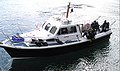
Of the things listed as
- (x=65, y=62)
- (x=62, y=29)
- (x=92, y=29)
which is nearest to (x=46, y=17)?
(x=92, y=29)

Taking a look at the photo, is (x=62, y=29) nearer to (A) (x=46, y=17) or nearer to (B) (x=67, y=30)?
(B) (x=67, y=30)

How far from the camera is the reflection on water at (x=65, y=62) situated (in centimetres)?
1933

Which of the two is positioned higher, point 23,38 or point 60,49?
point 23,38

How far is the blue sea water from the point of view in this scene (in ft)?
64.8

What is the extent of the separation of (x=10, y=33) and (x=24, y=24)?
148 inches

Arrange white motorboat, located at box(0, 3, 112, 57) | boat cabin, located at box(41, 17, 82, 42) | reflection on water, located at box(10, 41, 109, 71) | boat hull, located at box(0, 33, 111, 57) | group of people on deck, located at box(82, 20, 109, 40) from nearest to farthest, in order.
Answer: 1. boat hull, located at box(0, 33, 111, 57)
2. white motorboat, located at box(0, 3, 112, 57)
3. reflection on water, located at box(10, 41, 109, 71)
4. boat cabin, located at box(41, 17, 82, 42)
5. group of people on deck, located at box(82, 20, 109, 40)

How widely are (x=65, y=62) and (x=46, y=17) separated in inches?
500

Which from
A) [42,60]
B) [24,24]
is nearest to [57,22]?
[42,60]

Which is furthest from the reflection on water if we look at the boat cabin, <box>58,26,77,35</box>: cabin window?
<box>58,26,77,35</box>: cabin window

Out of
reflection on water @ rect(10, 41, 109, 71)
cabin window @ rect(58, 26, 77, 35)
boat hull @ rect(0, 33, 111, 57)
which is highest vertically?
cabin window @ rect(58, 26, 77, 35)

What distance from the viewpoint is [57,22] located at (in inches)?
853

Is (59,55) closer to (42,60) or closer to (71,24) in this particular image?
(42,60)

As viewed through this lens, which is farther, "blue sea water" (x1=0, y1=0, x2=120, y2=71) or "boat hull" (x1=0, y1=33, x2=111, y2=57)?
"blue sea water" (x1=0, y1=0, x2=120, y2=71)

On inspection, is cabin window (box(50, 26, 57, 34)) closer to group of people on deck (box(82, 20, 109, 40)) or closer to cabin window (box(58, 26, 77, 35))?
cabin window (box(58, 26, 77, 35))
